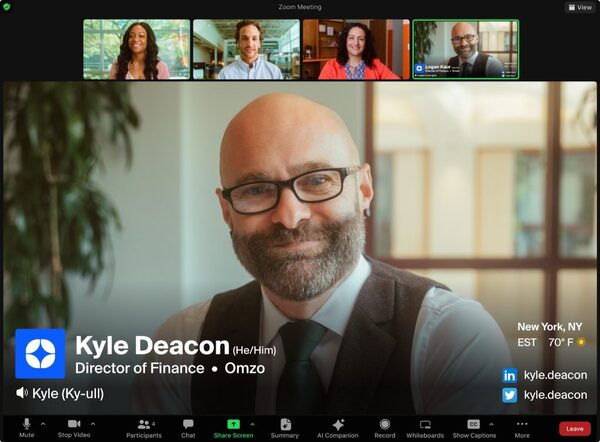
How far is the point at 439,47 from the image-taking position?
158 cm

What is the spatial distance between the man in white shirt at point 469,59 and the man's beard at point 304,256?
1.36 feet

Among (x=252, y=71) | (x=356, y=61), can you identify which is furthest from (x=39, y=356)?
(x=356, y=61)

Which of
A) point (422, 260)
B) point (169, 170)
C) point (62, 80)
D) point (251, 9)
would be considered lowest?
point (422, 260)

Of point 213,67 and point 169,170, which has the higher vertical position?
point 213,67

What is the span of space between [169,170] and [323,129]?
39 cm

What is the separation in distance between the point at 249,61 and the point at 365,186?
1.32 feet

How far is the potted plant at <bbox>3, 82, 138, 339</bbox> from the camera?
172 cm

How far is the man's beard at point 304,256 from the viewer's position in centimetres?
160

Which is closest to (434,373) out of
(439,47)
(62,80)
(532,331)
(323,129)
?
(532,331)

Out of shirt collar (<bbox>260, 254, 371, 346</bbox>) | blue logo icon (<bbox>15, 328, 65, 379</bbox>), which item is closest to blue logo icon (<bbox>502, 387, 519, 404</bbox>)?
→ shirt collar (<bbox>260, 254, 371, 346</bbox>)

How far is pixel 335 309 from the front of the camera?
1.64m

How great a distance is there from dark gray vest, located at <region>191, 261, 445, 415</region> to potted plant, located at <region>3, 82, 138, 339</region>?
0.41 meters

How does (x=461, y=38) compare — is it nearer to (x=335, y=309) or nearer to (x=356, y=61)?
(x=356, y=61)

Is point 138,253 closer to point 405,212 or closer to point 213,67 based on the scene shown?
point 213,67
